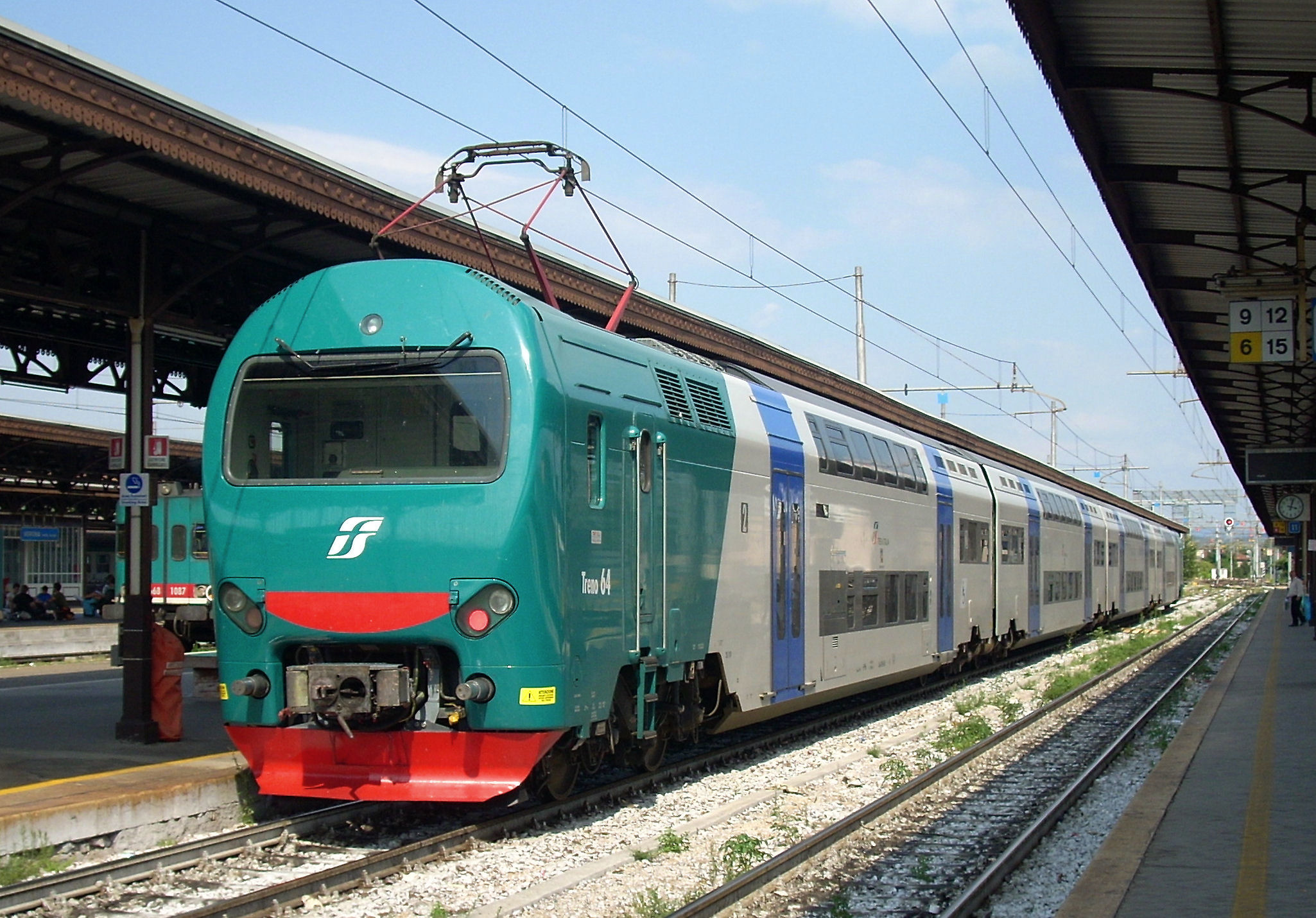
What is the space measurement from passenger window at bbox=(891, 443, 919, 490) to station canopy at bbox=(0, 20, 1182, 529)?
9.29 ft

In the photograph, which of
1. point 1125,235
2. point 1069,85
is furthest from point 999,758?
point 1069,85

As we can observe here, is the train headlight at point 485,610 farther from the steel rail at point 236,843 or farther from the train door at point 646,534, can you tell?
the train door at point 646,534

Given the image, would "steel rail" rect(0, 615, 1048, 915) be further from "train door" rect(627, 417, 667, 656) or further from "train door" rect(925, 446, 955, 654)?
"train door" rect(925, 446, 955, 654)

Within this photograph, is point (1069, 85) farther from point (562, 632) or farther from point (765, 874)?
point (765, 874)

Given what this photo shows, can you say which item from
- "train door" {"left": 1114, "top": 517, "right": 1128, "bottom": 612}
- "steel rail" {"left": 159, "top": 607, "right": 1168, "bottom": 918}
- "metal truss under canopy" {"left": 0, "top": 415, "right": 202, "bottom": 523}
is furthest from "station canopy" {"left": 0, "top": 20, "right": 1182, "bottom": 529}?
"train door" {"left": 1114, "top": 517, "right": 1128, "bottom": 612}

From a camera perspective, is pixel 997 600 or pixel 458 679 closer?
pixel 458 679

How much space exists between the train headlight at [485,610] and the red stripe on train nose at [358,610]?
12 cm

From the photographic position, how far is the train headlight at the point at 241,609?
8523mm

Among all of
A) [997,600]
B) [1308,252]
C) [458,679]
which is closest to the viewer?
[458,679]

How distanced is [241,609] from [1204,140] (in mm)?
8685

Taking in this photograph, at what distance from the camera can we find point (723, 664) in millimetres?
10984

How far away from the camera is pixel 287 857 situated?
8.13 m

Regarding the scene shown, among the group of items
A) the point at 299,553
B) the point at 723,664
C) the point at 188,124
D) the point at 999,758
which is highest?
the point at 188,124

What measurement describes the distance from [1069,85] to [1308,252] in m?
8.09
